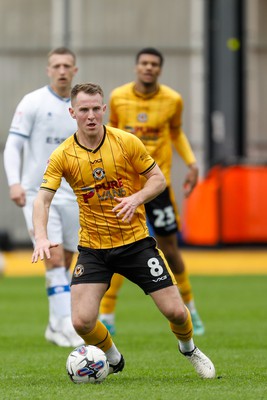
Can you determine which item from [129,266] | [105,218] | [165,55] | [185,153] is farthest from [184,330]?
[165,55]

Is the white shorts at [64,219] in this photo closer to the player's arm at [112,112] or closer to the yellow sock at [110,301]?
the yellow sock at [110,301]

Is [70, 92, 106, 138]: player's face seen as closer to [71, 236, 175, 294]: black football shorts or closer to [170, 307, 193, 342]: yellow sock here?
[71, 236, 175, 294]: black football shorts

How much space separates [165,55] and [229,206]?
196 inches

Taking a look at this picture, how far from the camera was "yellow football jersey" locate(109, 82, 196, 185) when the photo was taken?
394 inches

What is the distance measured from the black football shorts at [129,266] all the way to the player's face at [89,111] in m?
0.78

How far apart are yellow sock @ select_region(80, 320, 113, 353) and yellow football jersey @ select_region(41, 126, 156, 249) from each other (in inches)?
21.0

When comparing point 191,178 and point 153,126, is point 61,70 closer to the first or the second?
point 153,126

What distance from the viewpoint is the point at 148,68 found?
389 inches

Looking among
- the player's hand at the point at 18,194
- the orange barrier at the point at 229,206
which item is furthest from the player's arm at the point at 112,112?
the orange barrier at the point at 229,206

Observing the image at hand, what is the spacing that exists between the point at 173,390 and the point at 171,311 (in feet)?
1.97

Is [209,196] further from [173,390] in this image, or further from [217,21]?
[173,390]

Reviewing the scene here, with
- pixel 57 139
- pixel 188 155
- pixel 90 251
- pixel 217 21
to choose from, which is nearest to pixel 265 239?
pixel 217 21

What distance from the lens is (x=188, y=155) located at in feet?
34.2

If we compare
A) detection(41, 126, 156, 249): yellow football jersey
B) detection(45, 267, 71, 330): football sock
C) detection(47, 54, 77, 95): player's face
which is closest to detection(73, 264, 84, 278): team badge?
detection(41, 126, 156, 249): yellow football jersey
